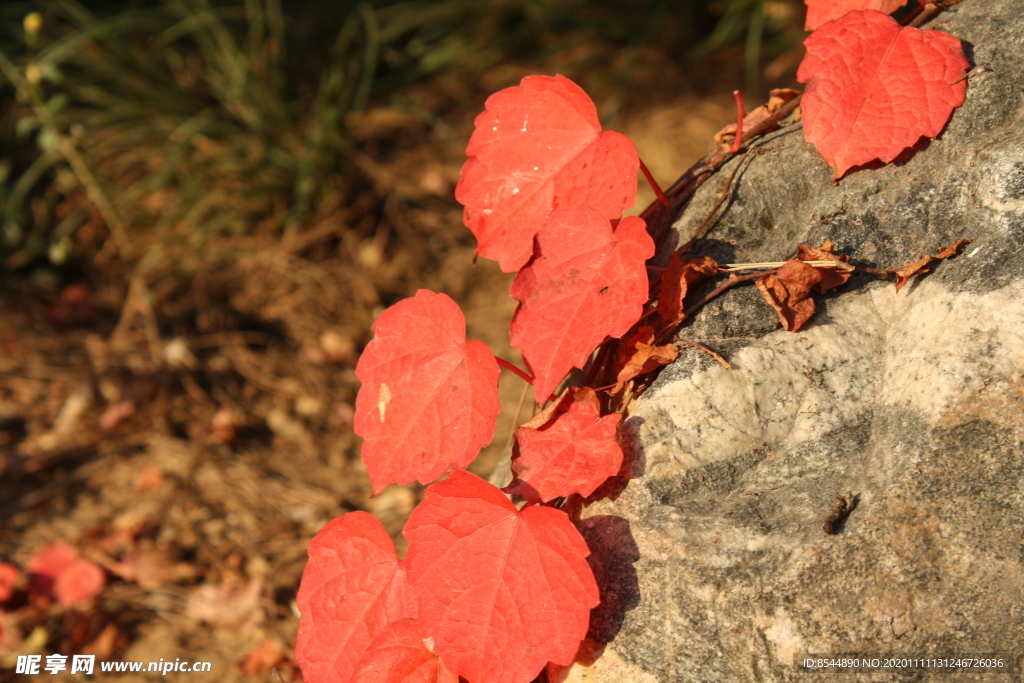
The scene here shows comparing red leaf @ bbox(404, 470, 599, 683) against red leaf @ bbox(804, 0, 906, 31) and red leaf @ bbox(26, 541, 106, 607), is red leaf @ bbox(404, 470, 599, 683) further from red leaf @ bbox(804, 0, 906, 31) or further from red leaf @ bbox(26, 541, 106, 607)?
red leaf @ bbox(26, 541, 106, 607)

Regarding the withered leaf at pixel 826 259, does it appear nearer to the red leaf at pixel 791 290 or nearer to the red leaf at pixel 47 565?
the red leaf at pixel 791 290

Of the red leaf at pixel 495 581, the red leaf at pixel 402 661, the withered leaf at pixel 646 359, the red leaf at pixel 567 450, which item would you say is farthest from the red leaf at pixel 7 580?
the withered leaf at pixel 646 359

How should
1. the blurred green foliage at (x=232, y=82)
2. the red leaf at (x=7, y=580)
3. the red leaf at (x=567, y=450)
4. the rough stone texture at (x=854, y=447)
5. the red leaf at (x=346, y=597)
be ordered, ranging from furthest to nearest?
the blurred green foliage at (x=232, y=82) < the red leaf at (x=7, y=580) < the red leaf at (x=346, y=597) < the red leaf at (x=567, y=450) < the rough stone texture at (x=854, y=447)

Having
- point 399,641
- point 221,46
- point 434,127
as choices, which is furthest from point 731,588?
point 221,46

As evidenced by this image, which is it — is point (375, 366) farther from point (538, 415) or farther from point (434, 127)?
point (434, 127)

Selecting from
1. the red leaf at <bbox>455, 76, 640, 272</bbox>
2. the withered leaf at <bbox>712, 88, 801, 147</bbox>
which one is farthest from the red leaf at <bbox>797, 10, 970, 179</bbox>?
the red leaf at <bbox>455, 76, 640, 272</bbox>

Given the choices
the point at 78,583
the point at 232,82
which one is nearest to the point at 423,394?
the point at 78,583

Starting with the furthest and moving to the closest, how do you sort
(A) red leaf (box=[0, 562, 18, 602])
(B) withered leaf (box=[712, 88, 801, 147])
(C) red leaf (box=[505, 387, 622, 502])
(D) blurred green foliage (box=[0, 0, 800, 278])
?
1. (D) blurred green foliage (box=[0, 0, 800, 278])
2. (A) red leaf (box=[0, 562, 18, 602])
3. (B) withered leaf (box=[712, 88, 801, 147])
4. (C) red leaf (box=[505, 387, 622, 502])
